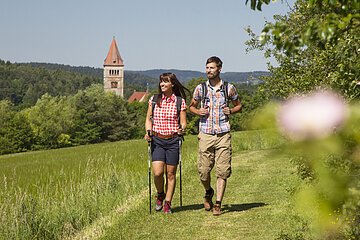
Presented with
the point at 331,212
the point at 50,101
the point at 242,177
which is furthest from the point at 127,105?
the point at 331,212

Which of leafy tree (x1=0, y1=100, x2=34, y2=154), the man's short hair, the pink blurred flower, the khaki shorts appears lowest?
leafy tree (x1=0, y1=100, x2=34, y2=154)

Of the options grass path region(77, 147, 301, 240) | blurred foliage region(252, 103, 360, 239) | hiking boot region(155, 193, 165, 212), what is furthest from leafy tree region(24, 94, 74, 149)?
blurred foliage region(252, 103, 360, 239)

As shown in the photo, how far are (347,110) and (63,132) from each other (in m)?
94.4

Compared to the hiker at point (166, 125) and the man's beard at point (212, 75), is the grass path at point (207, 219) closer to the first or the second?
the hiker at point (166, 125)

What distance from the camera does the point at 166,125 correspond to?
7652 mm

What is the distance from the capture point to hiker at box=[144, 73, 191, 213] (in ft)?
25.1

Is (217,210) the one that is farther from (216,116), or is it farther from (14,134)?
(14,134)

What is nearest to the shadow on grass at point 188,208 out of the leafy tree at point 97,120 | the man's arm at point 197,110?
the man's arm at point 197,110

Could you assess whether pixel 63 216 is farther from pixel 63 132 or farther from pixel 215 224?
pixel 63 132

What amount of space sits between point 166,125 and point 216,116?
733 millimetres

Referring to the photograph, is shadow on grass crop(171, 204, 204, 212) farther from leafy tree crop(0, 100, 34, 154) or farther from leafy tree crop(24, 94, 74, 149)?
leafy tree crop(24, 94, 74, 149)

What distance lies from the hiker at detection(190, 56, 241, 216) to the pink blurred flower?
565cm

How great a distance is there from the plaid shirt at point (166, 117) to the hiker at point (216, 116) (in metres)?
0.32

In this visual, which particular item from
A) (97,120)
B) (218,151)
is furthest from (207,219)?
(97,120)
